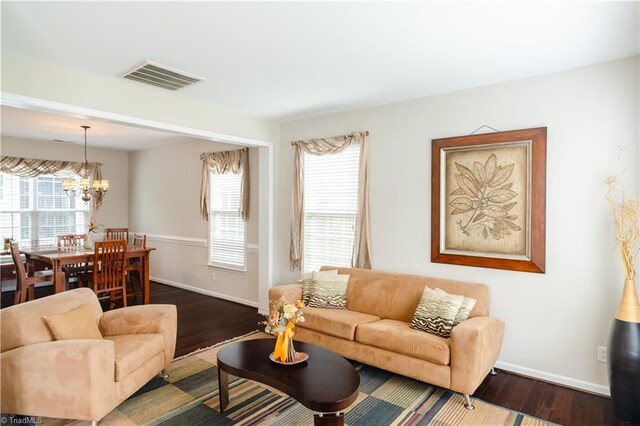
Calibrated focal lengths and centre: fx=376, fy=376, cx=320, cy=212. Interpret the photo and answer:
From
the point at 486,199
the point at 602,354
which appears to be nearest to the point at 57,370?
the point at 486,199

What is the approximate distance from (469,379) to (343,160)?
2.73m

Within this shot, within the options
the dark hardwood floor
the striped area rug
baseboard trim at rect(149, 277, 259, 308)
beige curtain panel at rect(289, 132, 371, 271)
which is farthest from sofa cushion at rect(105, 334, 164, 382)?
baseboard trim at rect(149, 277, 259, 308)

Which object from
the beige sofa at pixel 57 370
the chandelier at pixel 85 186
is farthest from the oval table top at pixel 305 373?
the chandelier at pixel 85 186

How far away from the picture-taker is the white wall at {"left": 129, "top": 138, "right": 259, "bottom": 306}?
5.70 metres

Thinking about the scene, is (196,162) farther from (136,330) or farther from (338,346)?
(338,346)

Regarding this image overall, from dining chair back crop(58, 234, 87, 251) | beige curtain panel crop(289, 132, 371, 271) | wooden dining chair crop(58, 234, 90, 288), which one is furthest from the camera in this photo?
dining chair back crop(58, 234, 87, 251)

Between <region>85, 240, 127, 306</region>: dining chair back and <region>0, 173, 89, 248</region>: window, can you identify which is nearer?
<region>85, 240, 127, 306</region>: dining chair back

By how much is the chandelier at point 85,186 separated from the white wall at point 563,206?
488 centimetres

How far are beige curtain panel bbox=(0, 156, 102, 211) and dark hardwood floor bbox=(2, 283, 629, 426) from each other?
399cm

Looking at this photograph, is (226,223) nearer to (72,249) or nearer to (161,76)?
(72,249)

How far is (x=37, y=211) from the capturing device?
22.5 ft

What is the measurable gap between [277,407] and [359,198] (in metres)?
2.36

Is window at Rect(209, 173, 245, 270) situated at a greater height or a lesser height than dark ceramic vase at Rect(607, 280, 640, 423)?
greater

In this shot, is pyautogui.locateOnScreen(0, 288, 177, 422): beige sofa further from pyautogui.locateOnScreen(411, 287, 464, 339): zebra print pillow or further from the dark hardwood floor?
pyautogui.locateOnScreen(411, 287, 464, 339): zebra print pillow
